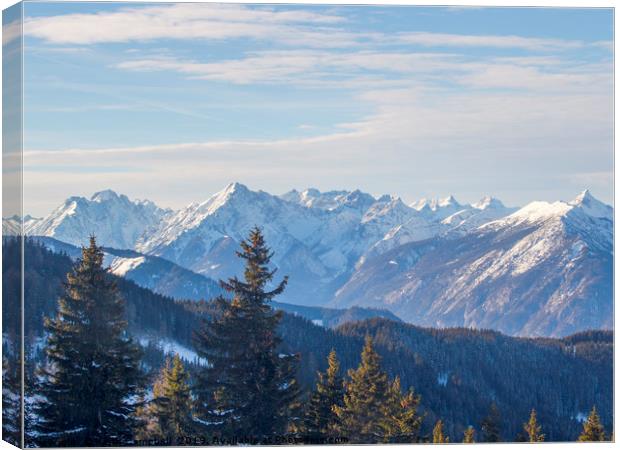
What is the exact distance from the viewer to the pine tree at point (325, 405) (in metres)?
51.2

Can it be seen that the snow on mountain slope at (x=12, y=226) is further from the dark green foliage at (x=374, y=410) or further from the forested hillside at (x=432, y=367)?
the forested hillside at (x=432, y=367)

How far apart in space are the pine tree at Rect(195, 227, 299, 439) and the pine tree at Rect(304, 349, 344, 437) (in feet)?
5.14

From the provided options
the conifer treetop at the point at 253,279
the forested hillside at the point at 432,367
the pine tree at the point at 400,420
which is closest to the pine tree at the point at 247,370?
the conifer treetop at the point at 253,279

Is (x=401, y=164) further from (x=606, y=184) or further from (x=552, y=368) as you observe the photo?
(x=552, y=368)

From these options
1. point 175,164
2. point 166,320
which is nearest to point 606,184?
point 175,164

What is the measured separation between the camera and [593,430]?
182 feet

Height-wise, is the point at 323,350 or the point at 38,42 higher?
the point at 38,42

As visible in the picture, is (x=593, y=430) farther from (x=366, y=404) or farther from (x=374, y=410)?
(x=366, y=404)

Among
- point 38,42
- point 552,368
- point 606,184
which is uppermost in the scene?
point 38,42

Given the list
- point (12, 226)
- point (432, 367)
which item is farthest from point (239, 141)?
point (432, 367)

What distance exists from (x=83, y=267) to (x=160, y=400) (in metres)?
6.85

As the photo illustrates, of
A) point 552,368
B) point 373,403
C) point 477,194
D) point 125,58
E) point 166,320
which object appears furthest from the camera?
point 552,368

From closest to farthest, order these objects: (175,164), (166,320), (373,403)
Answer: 1. (373,403)
2. (175,164)
3. (166,320)

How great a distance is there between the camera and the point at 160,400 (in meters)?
50.4
